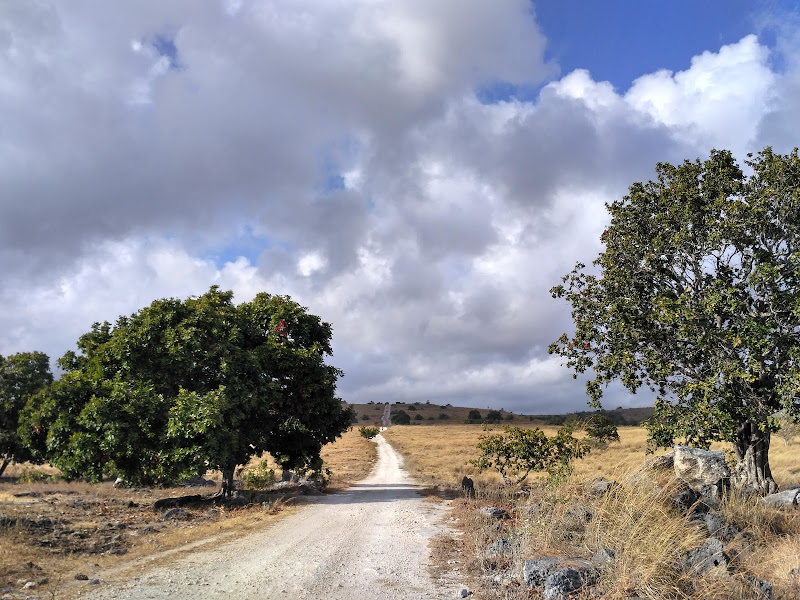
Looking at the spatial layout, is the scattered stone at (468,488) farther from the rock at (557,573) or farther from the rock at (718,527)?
the rock at (557,573)

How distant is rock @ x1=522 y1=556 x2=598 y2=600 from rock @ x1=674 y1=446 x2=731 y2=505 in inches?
283

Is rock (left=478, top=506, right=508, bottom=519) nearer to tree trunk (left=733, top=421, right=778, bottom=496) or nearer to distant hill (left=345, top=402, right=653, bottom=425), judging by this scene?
tree trunk (left=733, top=421, right=778, bottom=496)

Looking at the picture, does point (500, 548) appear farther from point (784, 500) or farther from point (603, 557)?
point (784, 500)

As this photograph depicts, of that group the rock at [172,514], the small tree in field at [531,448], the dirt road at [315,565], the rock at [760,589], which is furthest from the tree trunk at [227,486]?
the rock at [760,589]

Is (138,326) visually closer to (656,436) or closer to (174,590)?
(174,590)

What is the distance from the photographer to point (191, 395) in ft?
62.6

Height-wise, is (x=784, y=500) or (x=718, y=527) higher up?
(x=718, y=527)

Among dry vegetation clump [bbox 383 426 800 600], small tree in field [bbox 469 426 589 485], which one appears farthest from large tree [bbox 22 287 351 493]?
dry vegetation clump [bbox 383 426 800 600]

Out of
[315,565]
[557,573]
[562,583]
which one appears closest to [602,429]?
[315,565]

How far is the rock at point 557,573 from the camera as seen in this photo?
7974 mm

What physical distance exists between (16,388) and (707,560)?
35108mm

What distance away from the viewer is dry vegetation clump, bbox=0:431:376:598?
10.3 m

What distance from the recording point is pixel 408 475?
1410 inches

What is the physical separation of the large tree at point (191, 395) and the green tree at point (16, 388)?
35.4ft
